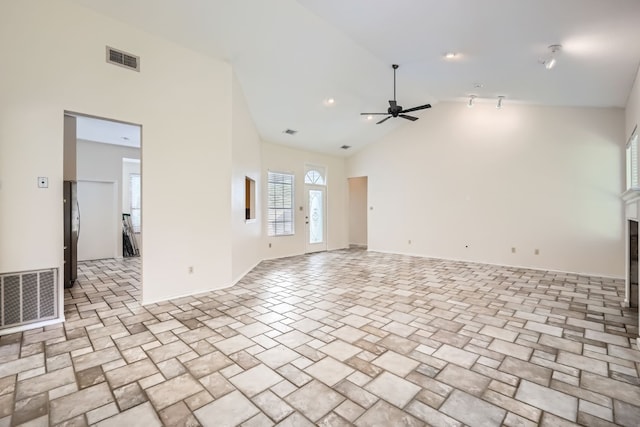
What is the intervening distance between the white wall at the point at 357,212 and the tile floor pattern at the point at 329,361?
586cm

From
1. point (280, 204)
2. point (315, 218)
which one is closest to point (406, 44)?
point (280, 204)

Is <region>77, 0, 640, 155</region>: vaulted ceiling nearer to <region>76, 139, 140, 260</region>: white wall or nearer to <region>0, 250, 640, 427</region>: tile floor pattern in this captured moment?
<region>0, 250, 640, 427</region>: tile floor pattern

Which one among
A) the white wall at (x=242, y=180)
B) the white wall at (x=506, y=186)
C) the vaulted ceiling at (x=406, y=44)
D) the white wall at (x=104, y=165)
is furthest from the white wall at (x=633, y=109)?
the white wall at (x=104, y=165)

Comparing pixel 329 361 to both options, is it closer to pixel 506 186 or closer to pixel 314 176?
pixel 506 186

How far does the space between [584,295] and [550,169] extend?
2650mm

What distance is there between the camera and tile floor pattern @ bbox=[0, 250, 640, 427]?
185 cm

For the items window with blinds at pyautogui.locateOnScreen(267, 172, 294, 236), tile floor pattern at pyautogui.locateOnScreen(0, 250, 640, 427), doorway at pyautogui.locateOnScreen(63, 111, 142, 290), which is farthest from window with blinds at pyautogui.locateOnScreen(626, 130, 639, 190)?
doorway at pyautogui.locateOnScreen(63, 111, 142, 290)

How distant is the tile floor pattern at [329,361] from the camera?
185cm

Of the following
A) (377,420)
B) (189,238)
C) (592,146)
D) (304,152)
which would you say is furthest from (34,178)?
(592,146)

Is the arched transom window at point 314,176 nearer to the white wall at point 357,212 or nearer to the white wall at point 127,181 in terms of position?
the white wall at point 357,212

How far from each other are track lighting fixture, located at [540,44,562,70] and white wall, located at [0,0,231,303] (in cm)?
404

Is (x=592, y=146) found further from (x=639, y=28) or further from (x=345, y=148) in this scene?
(x=345, y=148)

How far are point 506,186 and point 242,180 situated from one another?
5.33 m

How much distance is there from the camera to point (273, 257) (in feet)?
24.9
